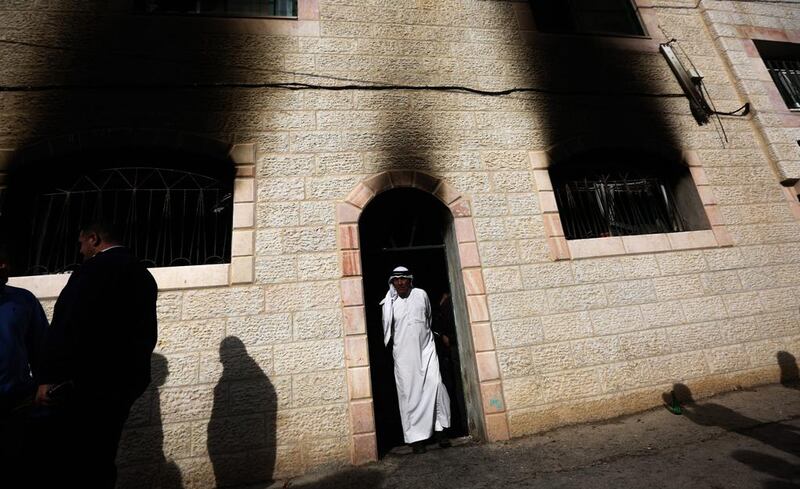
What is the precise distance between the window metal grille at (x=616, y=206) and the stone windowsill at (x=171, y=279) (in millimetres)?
4087

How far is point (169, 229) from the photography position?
3.77 meters

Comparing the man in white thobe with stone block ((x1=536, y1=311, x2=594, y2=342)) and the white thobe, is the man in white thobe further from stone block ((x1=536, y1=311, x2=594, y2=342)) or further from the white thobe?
stone block ((x1=536, y1=311, x2=594, y2=342))

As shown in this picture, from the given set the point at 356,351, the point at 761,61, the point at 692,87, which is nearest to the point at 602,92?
the point at 692,87

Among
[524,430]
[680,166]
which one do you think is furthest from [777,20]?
[524,430]

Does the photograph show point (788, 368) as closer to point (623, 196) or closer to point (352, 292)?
point (623, 196)

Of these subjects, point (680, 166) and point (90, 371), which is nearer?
point (90, 371)

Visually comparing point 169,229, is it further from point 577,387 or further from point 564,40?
point 564,40

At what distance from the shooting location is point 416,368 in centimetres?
379

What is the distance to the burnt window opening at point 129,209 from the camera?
354 cm

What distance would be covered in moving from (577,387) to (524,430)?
0.74 metres

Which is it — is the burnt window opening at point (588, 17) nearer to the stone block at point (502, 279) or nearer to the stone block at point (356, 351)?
the stone block at point (502, 279)

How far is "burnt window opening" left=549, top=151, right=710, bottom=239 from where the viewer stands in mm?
4629

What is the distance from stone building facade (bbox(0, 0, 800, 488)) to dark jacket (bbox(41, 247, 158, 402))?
1145mm

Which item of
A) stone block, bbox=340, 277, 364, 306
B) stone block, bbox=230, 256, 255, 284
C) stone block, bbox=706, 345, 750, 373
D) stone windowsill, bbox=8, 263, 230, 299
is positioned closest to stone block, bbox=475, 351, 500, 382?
stone block, bbox=340, 277, 364, 306
